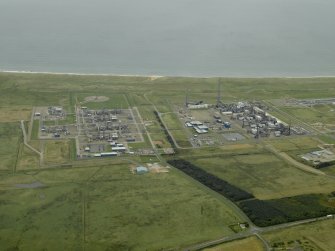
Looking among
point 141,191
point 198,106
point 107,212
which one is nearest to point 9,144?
point 141,191

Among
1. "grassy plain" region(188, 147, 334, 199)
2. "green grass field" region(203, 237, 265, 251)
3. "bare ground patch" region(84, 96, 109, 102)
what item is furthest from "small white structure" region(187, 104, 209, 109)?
"green grass field" region(203, 237, 265, 251)

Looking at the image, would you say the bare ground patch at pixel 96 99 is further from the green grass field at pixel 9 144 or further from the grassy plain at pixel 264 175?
the grassy plain at pixel 264 175

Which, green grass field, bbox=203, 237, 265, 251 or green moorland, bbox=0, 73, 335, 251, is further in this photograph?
green moorland, bbox=0, 73, 335, 251

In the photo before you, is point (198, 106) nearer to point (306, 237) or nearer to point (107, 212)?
point (107, 212)

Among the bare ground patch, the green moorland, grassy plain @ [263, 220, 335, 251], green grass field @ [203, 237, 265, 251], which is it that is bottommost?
green grass field @ [203, 237, 265, 251]

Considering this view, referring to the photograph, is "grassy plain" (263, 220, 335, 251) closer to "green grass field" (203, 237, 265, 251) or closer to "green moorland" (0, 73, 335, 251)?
"green moorland" (0, 73, 335, 251)

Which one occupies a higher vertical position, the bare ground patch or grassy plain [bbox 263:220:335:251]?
the bare ground patch

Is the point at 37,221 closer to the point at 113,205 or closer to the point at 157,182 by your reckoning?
the point at 113,205

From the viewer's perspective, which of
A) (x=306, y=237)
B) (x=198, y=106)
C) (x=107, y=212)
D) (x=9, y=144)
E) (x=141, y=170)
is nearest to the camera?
(x=306, y=237)

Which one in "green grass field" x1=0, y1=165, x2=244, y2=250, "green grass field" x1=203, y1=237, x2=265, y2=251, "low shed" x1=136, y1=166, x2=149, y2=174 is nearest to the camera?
"green grass field" x1=203, y1=237, x2=265, y2=251
